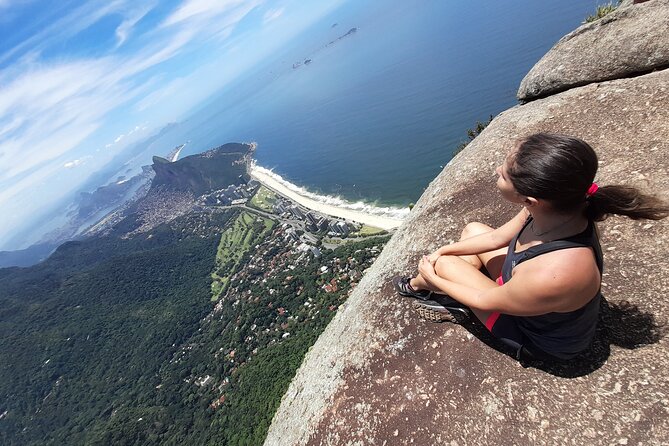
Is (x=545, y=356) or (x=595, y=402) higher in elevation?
(x=545, y=356)

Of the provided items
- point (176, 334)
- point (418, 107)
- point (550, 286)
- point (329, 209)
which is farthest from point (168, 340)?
point (418, 107)

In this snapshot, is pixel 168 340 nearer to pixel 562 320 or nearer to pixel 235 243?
pixel 235 243

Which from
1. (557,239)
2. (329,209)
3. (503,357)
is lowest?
(329,209)

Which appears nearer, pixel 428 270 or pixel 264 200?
pixel 428 270

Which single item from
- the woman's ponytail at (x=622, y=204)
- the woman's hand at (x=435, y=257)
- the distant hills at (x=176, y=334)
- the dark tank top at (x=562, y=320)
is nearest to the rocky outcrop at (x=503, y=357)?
the dark tank top at (x=562, y=320)

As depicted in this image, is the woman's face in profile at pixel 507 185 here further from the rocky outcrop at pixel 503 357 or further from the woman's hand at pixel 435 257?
the rocky outcrop at pixel 503 357

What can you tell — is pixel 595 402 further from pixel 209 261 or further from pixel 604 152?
pixel 209 261

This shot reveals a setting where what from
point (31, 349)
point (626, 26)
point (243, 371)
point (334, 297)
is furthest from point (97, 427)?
point (626, 26)
